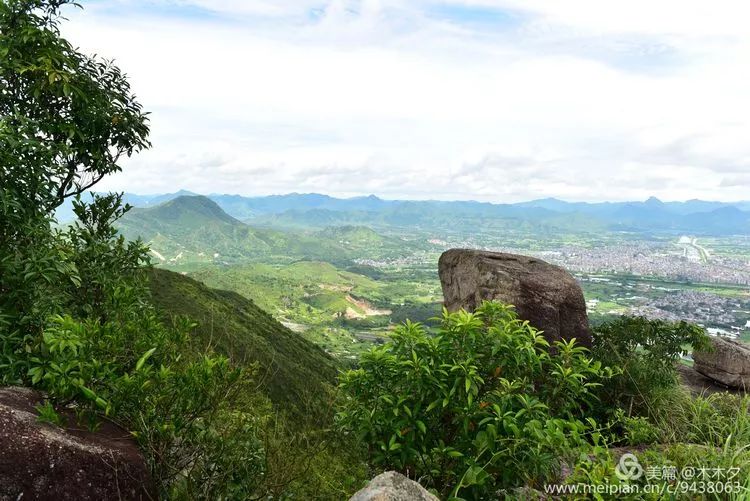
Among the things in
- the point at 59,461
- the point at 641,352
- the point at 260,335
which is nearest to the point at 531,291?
the point at 641,352

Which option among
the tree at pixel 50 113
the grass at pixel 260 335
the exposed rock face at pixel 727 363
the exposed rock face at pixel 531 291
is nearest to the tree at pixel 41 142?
the tree at pixel 50 113

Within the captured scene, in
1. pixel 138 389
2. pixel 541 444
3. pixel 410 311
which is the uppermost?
pixel 138 389

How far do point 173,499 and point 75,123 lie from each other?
5.66 meters

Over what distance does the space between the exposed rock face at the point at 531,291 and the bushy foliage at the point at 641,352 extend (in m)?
0.81

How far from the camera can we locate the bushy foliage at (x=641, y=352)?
10.4 meters

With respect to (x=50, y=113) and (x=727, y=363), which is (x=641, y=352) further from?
(x=50, y=113)

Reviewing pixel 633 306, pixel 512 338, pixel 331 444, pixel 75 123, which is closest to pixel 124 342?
pixel 331 444

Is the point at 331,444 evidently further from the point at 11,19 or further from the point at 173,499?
the point at 11,19

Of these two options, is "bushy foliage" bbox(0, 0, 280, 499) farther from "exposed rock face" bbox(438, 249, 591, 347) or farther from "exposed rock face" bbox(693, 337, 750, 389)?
"exposed rock face" bbox(693, 337, 750, 389)

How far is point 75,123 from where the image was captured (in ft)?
21.7

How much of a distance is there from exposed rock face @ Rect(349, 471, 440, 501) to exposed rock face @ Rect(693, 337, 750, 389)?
52.8 ft

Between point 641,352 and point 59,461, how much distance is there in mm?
13312

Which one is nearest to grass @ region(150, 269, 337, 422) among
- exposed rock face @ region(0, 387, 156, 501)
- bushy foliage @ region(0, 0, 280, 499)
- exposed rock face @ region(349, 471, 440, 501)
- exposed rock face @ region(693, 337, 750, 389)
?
exposed rock face @ region(693, 337, 750, 389)

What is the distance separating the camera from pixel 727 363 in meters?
15.6
